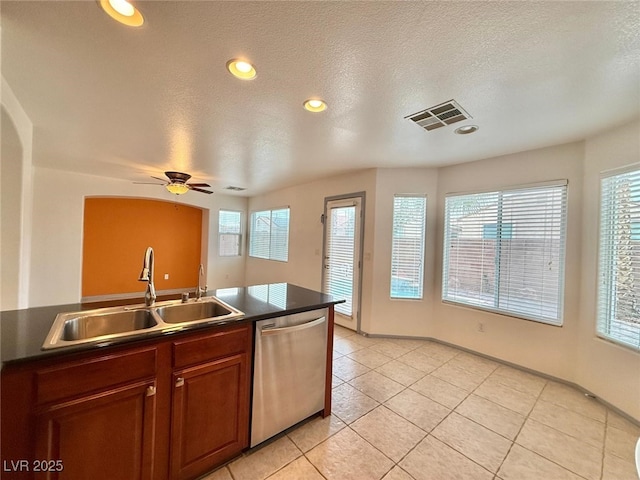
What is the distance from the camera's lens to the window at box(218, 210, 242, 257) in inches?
260

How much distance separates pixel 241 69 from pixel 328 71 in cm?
56

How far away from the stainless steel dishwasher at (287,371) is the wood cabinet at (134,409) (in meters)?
0.09

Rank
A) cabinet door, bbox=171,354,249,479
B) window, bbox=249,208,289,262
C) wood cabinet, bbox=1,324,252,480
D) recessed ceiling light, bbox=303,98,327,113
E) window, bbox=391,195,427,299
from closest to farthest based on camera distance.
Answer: wood cabinet, bbox=1,324,252,480 < cabinet door, bbox=171,354,249,479 < recessed ceiling light, bbox=303,98,327,113 < window, bbox=391,195,427,299 < window, bbox=249,208,289,262

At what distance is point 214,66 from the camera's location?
1621 millimetres

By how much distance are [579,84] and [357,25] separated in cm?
158

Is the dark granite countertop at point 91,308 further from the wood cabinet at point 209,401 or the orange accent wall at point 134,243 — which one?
the orange accent wall at point 134,243

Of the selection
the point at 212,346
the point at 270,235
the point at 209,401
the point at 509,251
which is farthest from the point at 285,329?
the point at 270,235

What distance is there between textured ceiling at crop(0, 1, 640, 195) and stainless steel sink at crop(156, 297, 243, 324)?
158 cm

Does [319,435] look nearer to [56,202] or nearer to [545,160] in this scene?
[545,160]

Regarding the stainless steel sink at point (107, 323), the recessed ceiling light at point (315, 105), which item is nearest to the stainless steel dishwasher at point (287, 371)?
the stainless steel sink at point (107, 323)

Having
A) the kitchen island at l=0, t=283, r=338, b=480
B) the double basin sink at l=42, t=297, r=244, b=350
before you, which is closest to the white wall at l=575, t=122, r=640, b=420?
the kitchen island at l=0, t=283, r=338, b=480

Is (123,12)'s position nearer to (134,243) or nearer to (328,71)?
(328,71)

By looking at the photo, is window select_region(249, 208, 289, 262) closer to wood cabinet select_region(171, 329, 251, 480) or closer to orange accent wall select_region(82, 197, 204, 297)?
orange accent wall select_region(82, 197, 204, 297)

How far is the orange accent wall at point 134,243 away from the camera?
565 cm
